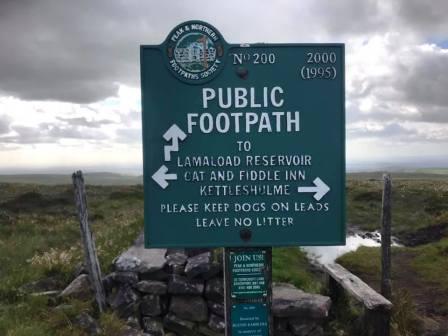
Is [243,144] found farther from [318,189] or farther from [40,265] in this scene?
[40,265]

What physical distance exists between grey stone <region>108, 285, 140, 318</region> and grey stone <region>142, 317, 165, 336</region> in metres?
0.25

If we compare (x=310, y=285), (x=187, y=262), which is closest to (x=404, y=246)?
(x=310, y=285)

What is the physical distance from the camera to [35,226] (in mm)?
19328

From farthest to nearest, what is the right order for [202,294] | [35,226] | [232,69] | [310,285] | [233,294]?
[35,226], [310,285], [202,294], [233,294], [232,69]

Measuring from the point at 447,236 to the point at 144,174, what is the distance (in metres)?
18.7

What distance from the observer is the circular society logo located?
5266 mm

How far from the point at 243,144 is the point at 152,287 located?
413 cm

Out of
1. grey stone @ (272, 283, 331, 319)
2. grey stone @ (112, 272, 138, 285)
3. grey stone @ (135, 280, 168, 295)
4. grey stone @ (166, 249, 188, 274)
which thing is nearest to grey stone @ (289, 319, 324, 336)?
grey stone @ (272, 283, 331, 319)

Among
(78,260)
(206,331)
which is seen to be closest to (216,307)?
(206,331)

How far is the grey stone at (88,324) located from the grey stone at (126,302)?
3.01ft

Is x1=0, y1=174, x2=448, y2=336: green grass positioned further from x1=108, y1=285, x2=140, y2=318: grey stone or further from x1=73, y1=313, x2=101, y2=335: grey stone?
x1=108, y1=285, x2=140, y2=318: grey stone

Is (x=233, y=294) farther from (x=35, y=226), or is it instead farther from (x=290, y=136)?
Answer: (x=35, y=226)

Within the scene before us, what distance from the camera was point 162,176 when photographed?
541 cm

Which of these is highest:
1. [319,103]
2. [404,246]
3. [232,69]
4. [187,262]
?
[232,69]
